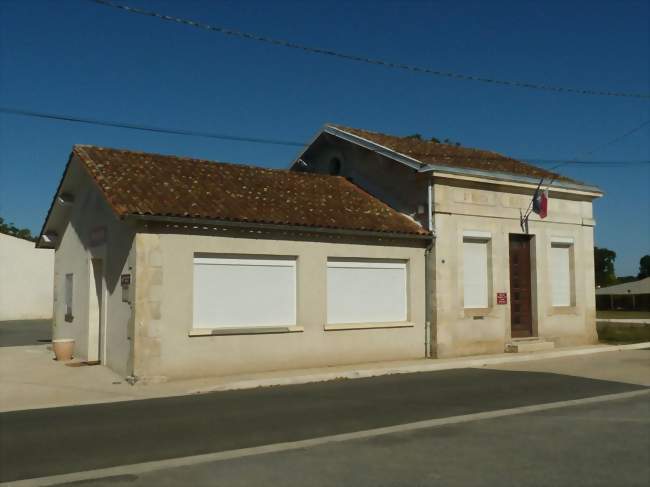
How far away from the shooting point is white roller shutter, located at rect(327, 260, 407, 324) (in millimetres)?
14602

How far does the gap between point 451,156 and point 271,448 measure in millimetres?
13607

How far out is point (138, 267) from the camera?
11.9m

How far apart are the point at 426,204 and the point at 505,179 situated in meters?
2.42

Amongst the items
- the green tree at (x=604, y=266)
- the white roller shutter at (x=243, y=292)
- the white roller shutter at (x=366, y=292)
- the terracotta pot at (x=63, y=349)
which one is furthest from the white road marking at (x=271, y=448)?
the green tree at (x=604, y=266)

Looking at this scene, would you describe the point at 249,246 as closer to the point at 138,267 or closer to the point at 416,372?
the point at 138,267

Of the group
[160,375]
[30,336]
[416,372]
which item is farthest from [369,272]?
[30,336]

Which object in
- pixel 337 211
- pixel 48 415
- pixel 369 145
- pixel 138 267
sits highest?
pixel 369 145

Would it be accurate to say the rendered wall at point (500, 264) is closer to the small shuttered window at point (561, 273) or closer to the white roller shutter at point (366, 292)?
the small shuttered window at point (561, 273)

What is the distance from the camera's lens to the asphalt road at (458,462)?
18.9 feet

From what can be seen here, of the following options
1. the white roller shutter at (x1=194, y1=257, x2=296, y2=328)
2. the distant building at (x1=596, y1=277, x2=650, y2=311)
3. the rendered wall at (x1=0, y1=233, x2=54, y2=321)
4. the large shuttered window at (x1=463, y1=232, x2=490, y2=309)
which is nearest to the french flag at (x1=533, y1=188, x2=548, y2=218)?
the large shuttered window at (x1=463, y1=232, x2=490, y2=309)

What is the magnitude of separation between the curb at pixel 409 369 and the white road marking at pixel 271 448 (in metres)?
4.08

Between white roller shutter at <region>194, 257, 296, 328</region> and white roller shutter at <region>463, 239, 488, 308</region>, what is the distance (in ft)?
16.5

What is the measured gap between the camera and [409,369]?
13.8 meters

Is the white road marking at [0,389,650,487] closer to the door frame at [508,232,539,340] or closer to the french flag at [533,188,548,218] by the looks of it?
the door frame at [508,232,539,340]
